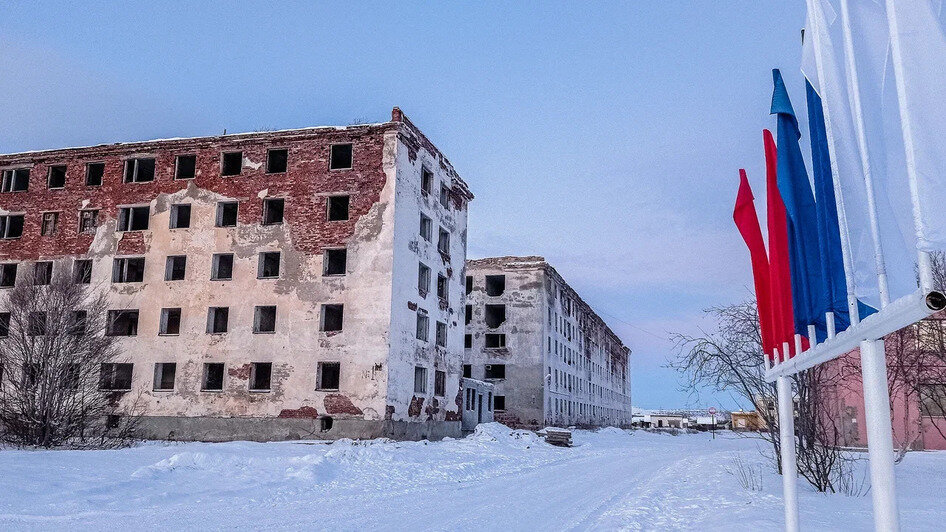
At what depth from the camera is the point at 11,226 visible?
35562 millimetres

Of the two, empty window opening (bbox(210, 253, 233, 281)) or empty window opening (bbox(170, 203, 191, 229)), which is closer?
empty window opening (bbox(210, 253, 233, 281))

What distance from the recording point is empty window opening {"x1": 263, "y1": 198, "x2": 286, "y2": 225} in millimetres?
31686

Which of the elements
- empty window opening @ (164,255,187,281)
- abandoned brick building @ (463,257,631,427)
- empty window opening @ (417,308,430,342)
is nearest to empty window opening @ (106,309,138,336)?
empty window opening @ (164,255,187,281)

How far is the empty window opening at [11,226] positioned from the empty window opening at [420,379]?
2181 centimetres

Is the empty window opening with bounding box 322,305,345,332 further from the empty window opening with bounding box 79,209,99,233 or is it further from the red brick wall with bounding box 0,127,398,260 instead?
the empty window opening with bounding box 79,209,99,233

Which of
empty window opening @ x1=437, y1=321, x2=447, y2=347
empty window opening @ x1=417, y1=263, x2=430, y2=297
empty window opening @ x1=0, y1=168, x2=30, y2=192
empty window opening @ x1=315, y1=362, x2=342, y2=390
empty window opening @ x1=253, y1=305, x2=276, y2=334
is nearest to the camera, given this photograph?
empty window opening @ x1=315, y1=362, x2=342, y2=390

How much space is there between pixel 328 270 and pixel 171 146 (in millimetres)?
10533

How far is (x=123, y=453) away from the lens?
1672 centimetres

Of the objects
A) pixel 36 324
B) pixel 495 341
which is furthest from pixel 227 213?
pixel 495 341

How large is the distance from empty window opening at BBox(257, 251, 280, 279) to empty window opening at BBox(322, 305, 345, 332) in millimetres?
3001

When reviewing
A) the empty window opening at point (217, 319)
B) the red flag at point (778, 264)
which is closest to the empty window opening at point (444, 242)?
the empty window opening at point (217, 319)

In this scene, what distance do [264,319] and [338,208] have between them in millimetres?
6319

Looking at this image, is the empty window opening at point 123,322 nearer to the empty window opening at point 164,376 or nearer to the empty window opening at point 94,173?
the empty window opening at point 164,376

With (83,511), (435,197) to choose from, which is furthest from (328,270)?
(83,511)
